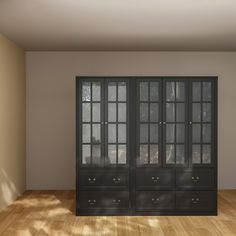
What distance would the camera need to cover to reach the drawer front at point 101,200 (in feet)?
18.7

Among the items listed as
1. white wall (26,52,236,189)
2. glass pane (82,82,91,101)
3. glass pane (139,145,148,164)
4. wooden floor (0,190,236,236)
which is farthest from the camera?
white wall (26,52,236,189)

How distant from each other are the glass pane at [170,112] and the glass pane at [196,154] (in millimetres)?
476

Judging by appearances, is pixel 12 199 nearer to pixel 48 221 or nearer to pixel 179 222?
pixel 48 221

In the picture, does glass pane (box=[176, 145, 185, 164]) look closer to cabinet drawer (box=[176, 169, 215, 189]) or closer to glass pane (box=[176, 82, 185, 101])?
cabinet drawer (box=[176, 169, 215, 189])

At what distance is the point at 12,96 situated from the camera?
20.8ft

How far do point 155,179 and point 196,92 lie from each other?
4.23 ft

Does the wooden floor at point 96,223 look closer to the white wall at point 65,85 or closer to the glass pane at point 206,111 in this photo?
the white wall at point 65,85

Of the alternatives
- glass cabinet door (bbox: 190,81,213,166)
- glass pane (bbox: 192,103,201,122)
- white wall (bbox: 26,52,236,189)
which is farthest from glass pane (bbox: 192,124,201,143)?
white wall (bbox: 26,52,236,189)

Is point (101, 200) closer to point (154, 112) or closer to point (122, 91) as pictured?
point (154, 112)

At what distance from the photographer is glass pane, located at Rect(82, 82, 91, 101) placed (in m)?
5.66

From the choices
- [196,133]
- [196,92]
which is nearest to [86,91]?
[196,92]

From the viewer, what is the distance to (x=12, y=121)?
20.7 feet

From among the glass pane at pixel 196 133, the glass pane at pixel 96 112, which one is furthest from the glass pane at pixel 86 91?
the glass pane at pixel 196 133

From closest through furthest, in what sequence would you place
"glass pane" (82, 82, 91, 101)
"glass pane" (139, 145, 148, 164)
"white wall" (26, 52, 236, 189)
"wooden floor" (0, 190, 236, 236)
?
"wooden floor" (0, 190, 236, 236), "glass pane" (82, 82, 91, 101), "glass pane" (139, 145, 148, 164), "white wall" (26, 52, 236, 189)
